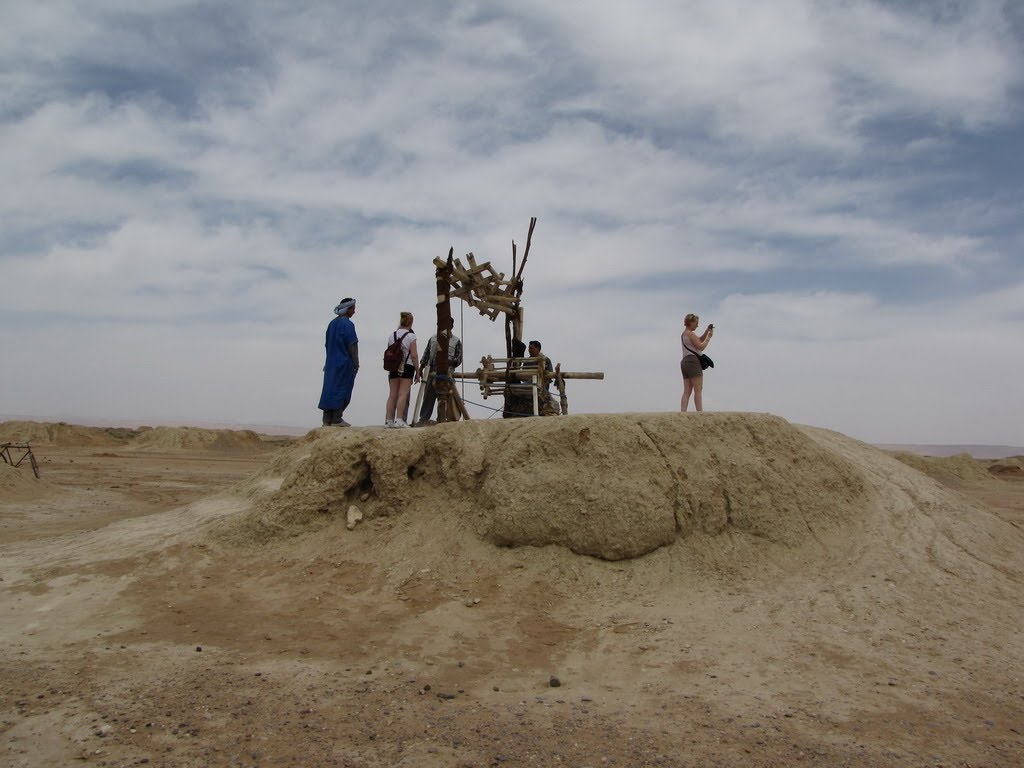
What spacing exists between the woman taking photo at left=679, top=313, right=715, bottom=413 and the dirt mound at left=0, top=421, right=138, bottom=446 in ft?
94.6

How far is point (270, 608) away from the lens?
5.88m

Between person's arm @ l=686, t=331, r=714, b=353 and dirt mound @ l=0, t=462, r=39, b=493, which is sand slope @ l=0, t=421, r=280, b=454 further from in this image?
person's arm @ l=686, t=331, r=714, b=353

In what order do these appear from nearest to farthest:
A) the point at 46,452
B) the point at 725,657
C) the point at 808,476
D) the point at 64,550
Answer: the point at 725,657
the point at 808,476
the point at 64,550
the point at 46,452

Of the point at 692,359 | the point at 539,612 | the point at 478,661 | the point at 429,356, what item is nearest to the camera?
the point at 478,661

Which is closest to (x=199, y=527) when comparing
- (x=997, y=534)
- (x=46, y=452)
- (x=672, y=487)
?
(x=672, y=487)

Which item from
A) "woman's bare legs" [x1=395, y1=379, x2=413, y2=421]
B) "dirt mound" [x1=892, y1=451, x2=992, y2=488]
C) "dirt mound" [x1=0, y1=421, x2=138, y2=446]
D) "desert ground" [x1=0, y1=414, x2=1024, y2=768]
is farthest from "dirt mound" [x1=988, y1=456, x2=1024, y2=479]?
"dirt mound" [x1=0, y1=421, x2=138, y2=446]

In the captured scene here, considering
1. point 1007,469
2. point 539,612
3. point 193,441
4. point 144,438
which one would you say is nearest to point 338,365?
point 539,612

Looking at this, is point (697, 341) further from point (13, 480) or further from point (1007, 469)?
point (1007, 469)

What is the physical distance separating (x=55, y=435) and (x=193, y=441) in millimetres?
5811

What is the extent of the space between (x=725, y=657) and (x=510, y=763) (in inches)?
76.1

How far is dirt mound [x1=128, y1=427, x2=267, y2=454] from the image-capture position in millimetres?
28484

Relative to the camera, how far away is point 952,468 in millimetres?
19188

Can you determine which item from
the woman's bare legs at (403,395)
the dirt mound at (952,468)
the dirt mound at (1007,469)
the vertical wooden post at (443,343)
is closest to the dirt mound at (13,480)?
the woman's bare legs at (403,395)

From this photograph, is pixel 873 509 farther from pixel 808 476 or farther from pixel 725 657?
pixel 725 657
